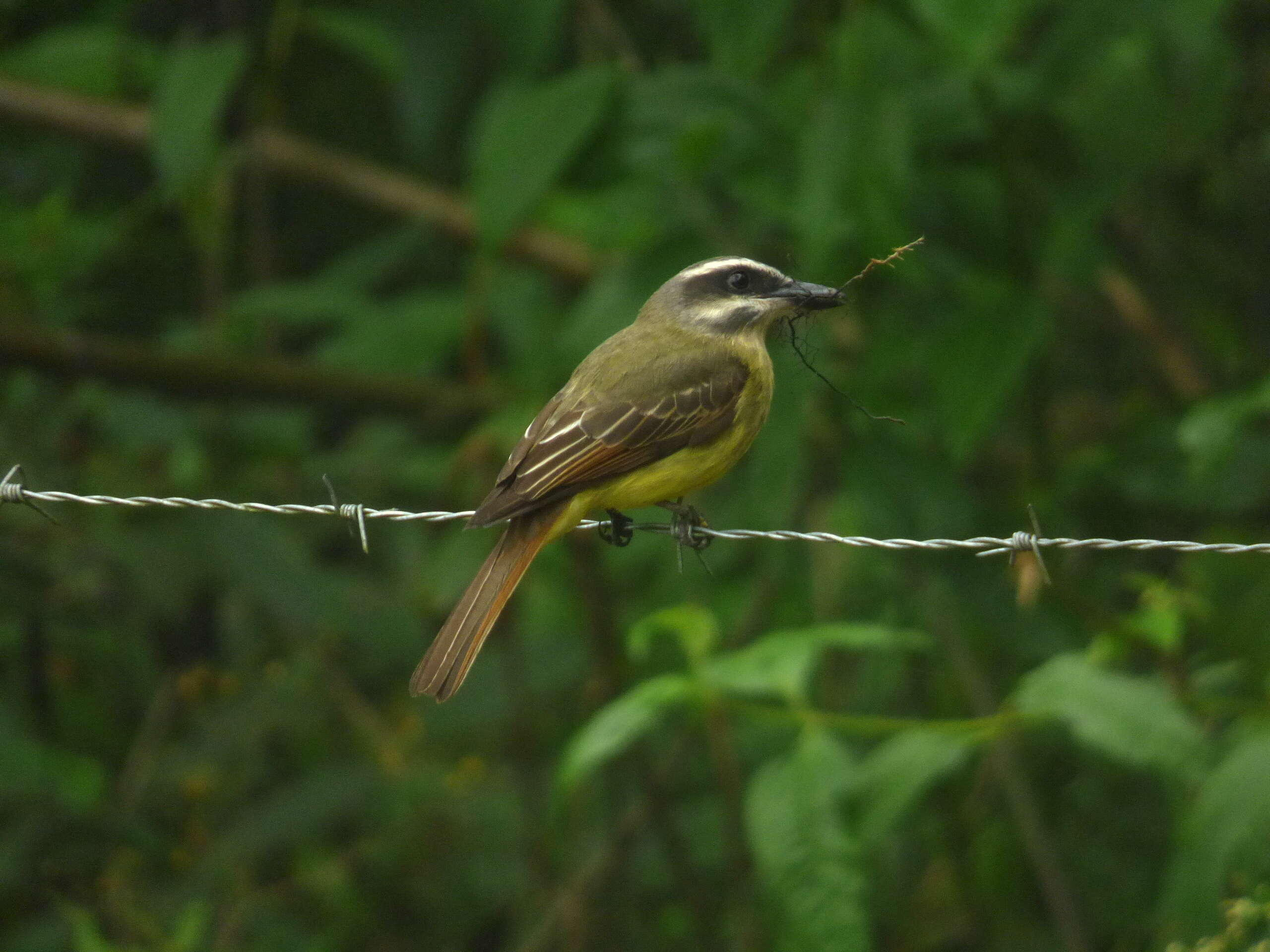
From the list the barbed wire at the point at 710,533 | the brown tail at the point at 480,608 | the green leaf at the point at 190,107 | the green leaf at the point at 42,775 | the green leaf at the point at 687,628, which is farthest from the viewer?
the green leaf at the point at 190,107

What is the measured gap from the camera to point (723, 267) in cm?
426

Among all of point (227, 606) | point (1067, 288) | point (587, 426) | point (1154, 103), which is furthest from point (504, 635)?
point (1154, 103)

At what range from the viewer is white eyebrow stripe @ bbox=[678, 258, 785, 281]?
418cm

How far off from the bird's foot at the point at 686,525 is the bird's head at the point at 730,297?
20.1 inches

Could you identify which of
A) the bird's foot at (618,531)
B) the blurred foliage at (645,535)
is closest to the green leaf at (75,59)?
the blurred foliage at (645,535)

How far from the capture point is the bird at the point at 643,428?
137 inches

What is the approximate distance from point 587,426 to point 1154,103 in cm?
211

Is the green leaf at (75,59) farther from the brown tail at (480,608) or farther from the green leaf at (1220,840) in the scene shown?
the green leaf at (1220,840)

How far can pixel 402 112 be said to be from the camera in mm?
5109

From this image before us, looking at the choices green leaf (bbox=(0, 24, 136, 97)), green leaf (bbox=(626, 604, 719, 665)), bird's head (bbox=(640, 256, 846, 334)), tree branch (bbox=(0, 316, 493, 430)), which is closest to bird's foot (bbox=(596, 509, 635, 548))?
green leaf (bbox=(626, 604, 719, 665))

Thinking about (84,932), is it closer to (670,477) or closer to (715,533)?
(670,477)

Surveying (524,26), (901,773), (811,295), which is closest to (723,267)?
(811,295)

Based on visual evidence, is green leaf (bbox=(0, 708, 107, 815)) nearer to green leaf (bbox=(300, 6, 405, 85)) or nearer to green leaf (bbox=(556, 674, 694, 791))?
green leaf (bbox=(556, 674, 694, 791))

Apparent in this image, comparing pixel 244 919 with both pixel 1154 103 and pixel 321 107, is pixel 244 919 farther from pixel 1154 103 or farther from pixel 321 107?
pixel 1154 103
